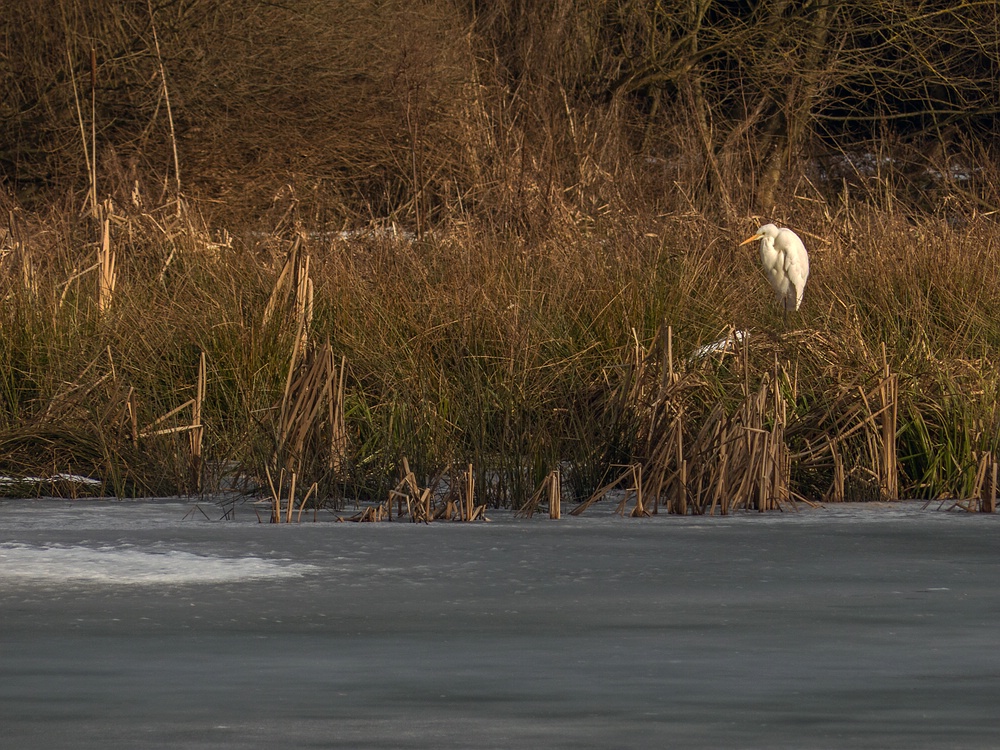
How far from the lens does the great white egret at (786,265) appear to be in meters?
8.13

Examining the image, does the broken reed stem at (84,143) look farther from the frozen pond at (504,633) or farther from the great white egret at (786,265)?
the frozen pond at (504,633)

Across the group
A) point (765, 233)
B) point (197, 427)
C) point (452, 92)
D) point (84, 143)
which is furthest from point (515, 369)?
point (452, 92)

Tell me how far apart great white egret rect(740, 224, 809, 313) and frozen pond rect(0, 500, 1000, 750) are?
267cm

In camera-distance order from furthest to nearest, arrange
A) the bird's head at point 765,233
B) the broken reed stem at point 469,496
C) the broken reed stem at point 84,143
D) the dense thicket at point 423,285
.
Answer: the broken reed stem at point 84,143
the bird's head at point 765,233
the dense thicket at point 423,285
the broken reed stem at point 469,496

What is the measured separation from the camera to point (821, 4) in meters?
17.1

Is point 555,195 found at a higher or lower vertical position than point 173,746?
higher

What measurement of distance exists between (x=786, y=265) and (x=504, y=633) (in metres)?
5.05

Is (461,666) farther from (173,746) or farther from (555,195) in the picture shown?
(555,195)

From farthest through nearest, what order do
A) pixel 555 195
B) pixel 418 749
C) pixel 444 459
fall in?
pixel 555 195 → pixel 444 459 → pixel 418 749

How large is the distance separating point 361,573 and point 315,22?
1127 cm

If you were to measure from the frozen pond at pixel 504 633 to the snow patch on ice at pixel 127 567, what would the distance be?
0.04 ft

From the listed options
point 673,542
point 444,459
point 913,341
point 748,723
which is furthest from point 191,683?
point 913,341

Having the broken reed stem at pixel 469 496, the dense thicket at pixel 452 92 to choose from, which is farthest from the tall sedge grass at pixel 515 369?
the dense thicket at pixel 452 92

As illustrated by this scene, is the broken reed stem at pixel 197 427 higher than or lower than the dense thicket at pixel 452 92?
lower
